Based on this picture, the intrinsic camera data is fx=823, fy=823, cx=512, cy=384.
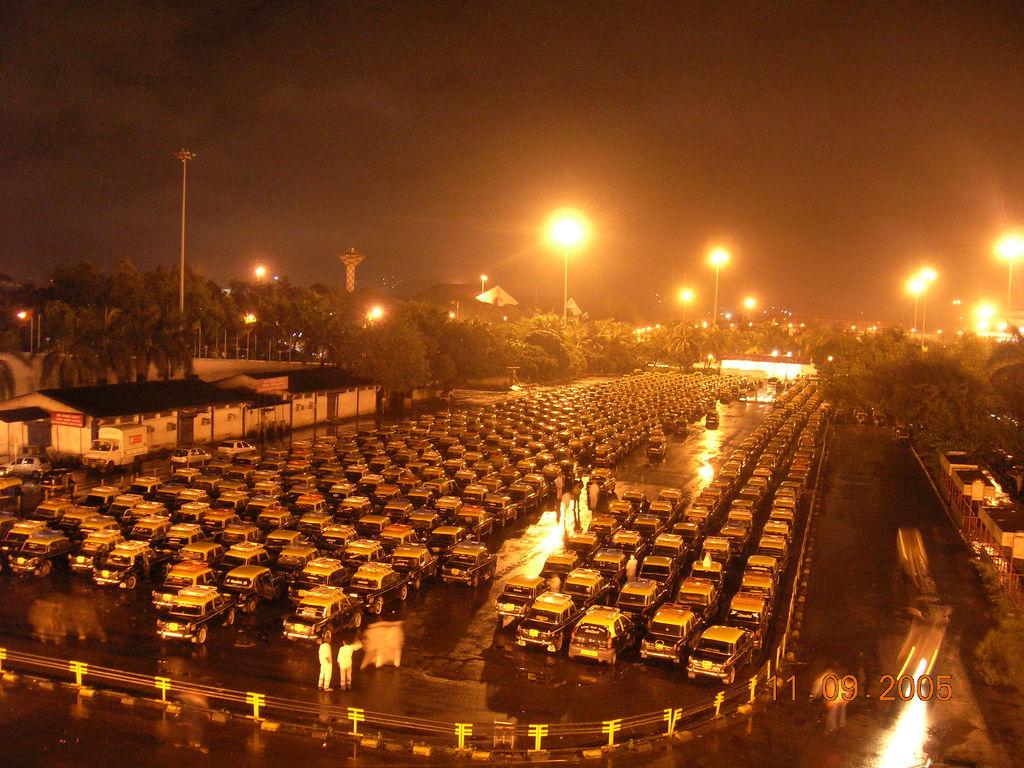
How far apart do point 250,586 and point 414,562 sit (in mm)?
3698

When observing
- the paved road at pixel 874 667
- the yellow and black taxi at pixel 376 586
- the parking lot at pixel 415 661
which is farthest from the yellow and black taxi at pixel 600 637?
the yellow and black taxi at pixel 376 586

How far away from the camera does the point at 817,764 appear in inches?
433

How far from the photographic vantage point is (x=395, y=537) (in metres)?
20.0

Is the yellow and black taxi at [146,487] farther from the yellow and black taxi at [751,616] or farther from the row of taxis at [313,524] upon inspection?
the yellow and black taxi at [751,616]

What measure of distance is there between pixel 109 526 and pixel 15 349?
31.0 metres

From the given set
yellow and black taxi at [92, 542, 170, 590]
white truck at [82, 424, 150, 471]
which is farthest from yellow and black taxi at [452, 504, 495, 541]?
white truck at [82, 424, 150, 471]

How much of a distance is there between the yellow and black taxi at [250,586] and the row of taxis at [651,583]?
472cm

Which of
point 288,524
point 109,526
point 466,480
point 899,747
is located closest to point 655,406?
point 466,480

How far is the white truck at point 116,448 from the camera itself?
2977 centimetres

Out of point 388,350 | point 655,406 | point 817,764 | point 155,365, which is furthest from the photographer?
point 655,406

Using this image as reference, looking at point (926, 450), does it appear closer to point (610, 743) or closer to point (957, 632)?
point (957, 632)

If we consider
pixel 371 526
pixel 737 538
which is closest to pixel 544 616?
pixel 371 526

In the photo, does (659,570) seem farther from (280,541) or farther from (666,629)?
(280,541)

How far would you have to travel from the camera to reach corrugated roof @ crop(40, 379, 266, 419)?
103ft
